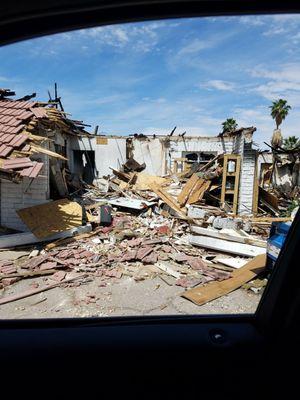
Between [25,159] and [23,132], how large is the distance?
74.7 inches

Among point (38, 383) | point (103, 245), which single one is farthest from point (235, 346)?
point (103, 245)

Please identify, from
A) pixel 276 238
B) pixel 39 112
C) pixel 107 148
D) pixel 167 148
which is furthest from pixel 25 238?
pixel 167 148

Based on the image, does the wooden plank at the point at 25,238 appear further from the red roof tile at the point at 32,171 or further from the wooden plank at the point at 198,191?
the wooden plank at the point at 198,191

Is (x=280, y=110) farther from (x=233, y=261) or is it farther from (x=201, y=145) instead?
(x=233, y=261)

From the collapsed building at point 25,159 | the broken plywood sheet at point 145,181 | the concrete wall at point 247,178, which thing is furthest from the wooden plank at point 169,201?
the collapsed building at point 25,159

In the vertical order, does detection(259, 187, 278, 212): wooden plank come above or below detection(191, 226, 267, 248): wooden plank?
above

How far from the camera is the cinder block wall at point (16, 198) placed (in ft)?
33.6

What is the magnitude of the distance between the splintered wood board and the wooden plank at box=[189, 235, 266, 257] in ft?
13.3

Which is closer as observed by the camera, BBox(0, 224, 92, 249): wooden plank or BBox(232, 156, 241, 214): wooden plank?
BBox(0, 224, 92, 249): wooden plank

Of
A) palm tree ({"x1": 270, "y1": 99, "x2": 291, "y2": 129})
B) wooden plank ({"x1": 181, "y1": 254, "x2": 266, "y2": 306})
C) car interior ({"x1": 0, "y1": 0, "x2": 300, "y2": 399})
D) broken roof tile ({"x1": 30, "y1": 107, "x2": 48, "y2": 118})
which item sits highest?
palm tree ({"x1": 270, "y1": 99, "x2": 291, "y2": 129})

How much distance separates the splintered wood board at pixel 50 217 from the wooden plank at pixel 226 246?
4.05 meters

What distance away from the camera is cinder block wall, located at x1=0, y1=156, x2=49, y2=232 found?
33.6 feet

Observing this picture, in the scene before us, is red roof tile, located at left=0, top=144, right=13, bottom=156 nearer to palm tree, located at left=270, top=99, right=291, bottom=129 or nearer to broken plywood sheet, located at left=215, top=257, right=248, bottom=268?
broken plywood sheet, located at left=215, top=257, right=248, bottom=268

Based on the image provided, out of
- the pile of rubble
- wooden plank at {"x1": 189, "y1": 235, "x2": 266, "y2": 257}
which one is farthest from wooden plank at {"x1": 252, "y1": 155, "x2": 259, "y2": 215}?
wooden plank at {"x1": 189, "y1": 235, "x2": 266, "y2": 257}
